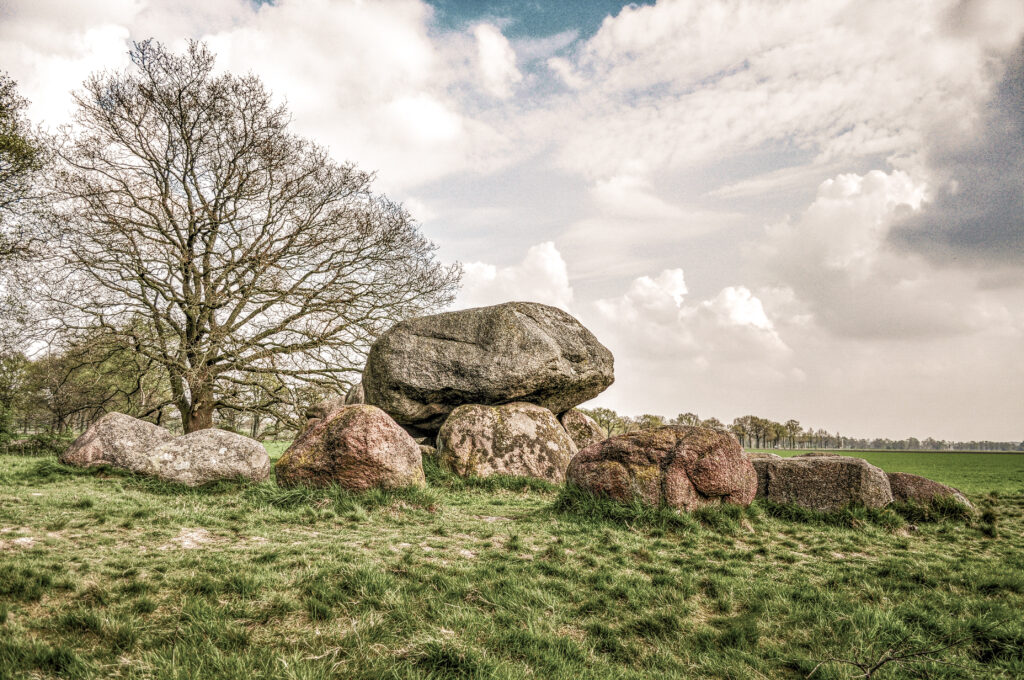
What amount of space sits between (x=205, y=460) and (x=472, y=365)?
21.5 ft

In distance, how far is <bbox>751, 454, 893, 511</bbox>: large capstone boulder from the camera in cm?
913

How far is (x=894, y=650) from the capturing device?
4.04 m

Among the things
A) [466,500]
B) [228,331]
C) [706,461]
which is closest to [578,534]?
[706,461]

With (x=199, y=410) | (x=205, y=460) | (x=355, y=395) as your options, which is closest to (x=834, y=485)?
(x=205, y=460)

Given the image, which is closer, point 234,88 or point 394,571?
point 394,571

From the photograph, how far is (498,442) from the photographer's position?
42.9ft

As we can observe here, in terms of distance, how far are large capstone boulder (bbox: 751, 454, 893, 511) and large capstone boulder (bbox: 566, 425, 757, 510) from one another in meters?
0.89

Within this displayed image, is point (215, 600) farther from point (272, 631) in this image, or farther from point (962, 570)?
point (962, 570)

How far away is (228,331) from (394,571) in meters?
14.6

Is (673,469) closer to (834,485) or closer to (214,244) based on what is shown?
(834,485)

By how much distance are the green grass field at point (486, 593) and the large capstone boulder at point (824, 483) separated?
636 millimetres

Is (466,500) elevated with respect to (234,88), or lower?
lower

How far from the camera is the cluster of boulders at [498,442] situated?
28.8 feet

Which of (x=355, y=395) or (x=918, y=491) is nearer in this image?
(x=918, y=491)
